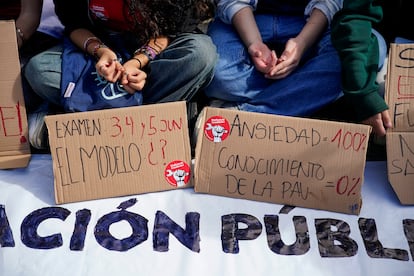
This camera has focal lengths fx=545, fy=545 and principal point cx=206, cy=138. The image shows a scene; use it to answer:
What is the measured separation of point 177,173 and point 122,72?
292 millimetres

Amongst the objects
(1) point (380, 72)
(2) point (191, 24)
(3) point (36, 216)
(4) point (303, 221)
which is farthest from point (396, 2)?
(3) point (36, 216)

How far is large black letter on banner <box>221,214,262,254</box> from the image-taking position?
121 cm

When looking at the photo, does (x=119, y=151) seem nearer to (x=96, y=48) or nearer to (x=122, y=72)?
(x=122, y=72)

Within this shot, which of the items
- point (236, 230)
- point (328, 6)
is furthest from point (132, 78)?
point (328, 6)

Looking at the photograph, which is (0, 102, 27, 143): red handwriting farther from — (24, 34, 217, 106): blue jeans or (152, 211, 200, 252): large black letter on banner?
(152, 211, 200, 252): large black letter on banner

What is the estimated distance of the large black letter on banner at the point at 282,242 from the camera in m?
1.21

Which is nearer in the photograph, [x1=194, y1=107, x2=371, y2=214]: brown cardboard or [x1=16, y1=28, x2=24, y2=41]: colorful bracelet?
[x1=194, y1=107, x2=371, y2=214]: brown cardboard

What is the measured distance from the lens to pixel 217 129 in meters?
1.32

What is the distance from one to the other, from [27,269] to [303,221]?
0.62 metres

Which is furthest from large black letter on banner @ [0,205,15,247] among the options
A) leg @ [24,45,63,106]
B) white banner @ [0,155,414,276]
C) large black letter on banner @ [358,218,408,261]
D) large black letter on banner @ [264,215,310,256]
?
large black letter on banner @ [358,218,408,261]

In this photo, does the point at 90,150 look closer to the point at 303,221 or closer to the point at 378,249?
the point at 303,221

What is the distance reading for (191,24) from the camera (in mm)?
1508

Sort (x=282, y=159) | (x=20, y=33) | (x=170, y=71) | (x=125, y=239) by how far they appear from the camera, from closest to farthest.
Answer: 1. (x=125, y=239)
2. (x=282, y=159)
3. (x=170, y=71)
4. (x=20, y=33)

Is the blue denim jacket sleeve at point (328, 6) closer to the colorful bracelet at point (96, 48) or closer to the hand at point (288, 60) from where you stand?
the hand at point (288, 60)
